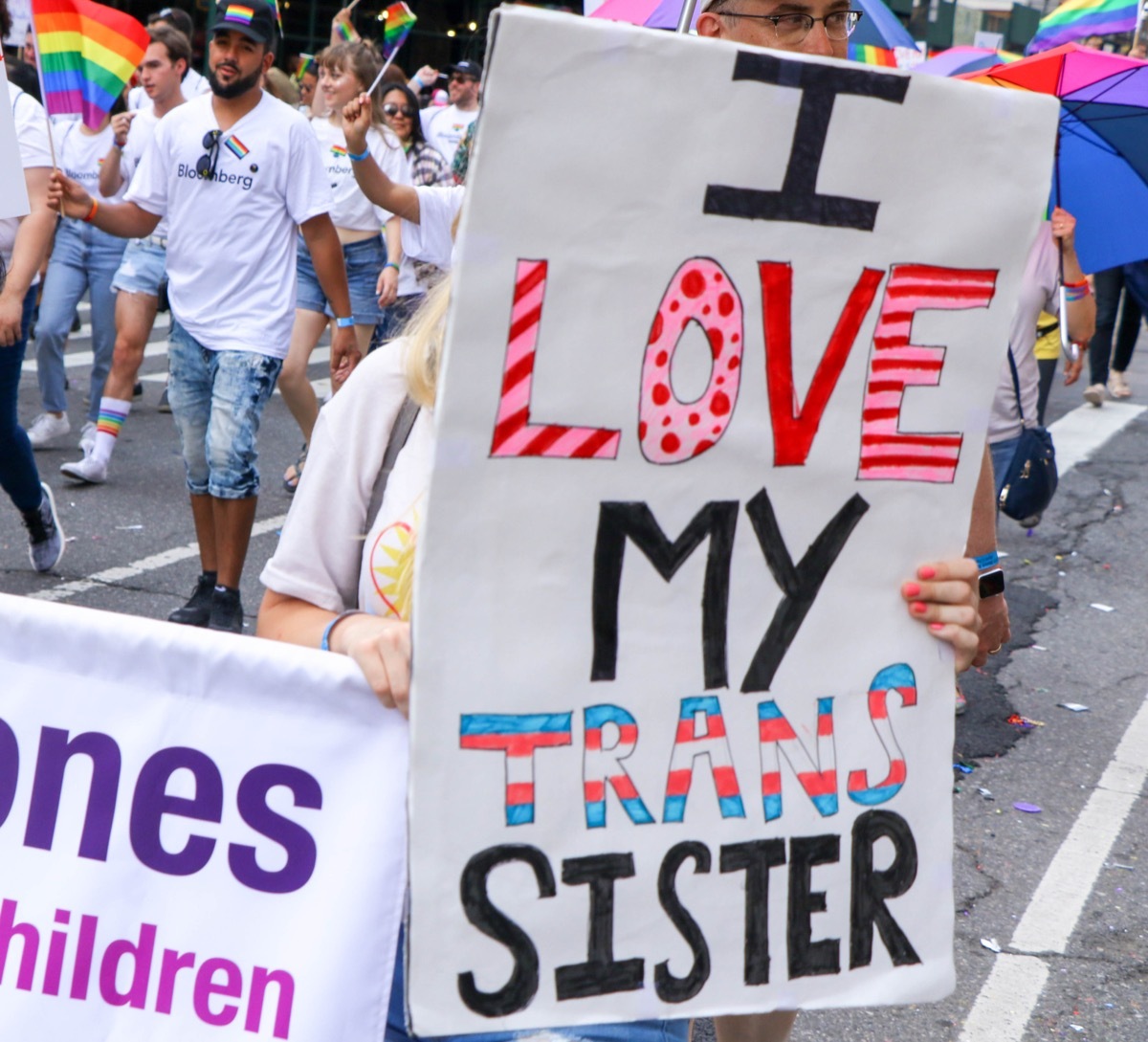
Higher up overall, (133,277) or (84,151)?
(84,151)

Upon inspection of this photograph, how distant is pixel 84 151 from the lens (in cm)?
816

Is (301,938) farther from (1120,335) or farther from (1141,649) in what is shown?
(1120,335)

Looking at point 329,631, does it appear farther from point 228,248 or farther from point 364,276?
point 364,276

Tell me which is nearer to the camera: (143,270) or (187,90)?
(143,270)

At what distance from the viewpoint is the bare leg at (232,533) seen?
5.22 metres

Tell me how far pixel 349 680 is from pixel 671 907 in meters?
0.42

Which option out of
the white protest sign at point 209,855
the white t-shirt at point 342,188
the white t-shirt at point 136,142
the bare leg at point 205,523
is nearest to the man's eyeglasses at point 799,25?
the white protest sign at point 209,855

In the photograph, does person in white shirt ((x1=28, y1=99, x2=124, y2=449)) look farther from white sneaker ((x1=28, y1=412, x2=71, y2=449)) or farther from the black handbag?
the black handbag

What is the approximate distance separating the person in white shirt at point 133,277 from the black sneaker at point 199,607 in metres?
1.92

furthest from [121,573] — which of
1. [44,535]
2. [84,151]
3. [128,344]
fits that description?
[84,151]

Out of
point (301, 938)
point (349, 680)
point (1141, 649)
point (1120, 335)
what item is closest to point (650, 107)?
point (349, 680)

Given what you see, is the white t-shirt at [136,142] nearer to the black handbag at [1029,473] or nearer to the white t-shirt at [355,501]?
the black handbag at [1029,473]

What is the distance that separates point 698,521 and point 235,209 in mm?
4182

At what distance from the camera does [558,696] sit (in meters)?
1.53
